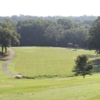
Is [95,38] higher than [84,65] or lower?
higher

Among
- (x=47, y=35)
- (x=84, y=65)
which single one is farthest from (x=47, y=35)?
(x=84, y=65)

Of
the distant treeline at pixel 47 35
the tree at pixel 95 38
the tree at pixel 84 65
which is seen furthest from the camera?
the distant treeline at pixel 47 35

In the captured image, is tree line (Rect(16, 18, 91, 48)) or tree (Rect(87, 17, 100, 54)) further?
tree line (Rect(16, 18, 91, 48))

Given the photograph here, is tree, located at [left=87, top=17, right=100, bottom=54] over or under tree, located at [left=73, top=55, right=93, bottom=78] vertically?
over

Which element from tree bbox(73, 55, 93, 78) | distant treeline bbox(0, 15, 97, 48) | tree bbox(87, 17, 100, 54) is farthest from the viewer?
distant treeline bbox(0, 15, 97, 48)

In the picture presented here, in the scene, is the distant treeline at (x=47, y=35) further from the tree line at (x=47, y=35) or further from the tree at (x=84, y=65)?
the tree at (x=84, y=65)

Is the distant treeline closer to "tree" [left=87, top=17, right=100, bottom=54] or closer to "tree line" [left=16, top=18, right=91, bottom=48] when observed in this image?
"tree line" [left=16, top=18, right=91, bottom=48]

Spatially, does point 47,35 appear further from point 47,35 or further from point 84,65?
point 84,65

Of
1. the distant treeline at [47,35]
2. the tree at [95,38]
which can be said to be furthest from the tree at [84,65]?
the distant treeline at [47,35]

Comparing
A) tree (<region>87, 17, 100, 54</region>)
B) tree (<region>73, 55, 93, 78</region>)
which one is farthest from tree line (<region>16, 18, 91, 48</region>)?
tree (<region>73, 55, 93, 78</region>)

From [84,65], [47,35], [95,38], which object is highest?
[95,38]

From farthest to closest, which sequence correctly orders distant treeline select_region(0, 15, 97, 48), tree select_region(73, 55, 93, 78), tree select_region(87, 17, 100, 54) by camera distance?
1. distant treeline select_region(0, 15, 97, 48)
2. tree select_region(87, 17, 100, 54)
3. tree select_region(73, 55, 93, 78)

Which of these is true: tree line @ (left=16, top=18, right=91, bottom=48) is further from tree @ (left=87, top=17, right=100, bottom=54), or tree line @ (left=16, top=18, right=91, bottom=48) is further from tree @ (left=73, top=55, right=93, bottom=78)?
tree @ (left=73, top=55, right=93, bottom=78)

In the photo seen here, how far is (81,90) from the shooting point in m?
22.9
